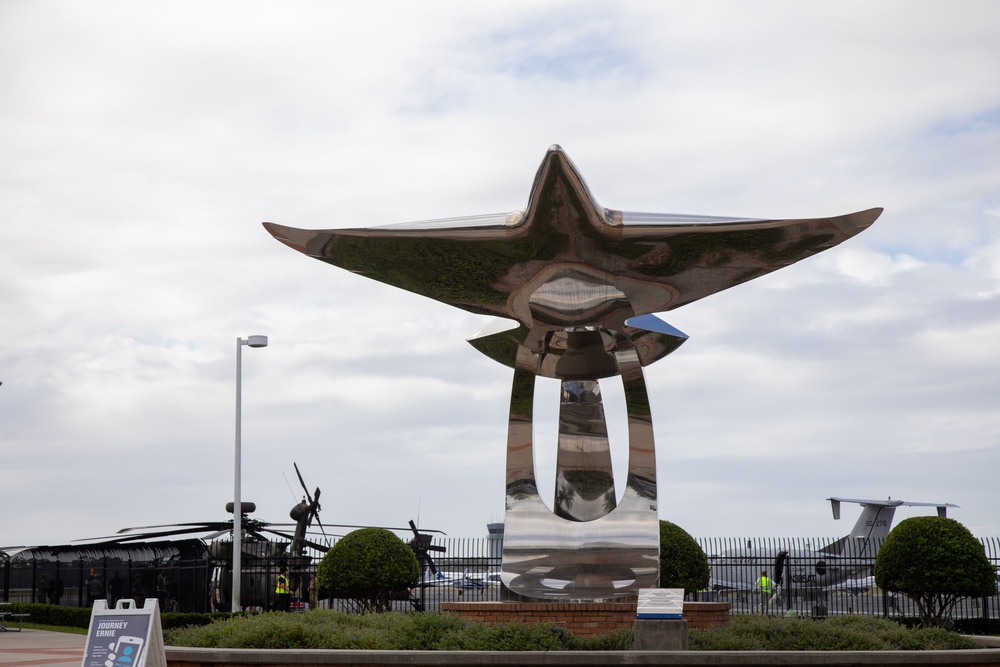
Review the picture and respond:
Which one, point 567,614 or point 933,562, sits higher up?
point 933,562

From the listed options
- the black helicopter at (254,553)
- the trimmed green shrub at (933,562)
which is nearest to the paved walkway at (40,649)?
the black helicopter at (254,553)

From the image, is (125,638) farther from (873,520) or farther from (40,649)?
(873,520)

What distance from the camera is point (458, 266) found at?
1512 centimetres

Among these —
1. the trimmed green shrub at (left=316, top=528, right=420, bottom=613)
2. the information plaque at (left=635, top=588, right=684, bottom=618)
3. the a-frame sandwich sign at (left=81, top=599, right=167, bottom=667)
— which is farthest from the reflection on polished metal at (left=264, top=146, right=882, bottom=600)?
the trimmed green shrub at (left=316, top=528, right=420, bottom=613)

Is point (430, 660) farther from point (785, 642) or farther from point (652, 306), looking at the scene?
point (652, 306)

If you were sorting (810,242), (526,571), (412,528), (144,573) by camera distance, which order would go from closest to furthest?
(810,242) → (526,571) → (412,528) → (144,573)

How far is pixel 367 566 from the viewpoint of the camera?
78.3 ft

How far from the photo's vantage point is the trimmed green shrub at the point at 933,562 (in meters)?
22.8

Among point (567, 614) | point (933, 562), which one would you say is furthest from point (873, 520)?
point (567, 614)

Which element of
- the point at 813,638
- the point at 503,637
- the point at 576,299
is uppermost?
the point at 576,299

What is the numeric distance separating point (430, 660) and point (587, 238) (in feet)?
18.4

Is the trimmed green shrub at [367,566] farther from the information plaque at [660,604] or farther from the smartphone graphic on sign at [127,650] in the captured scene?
the smartphone graphic on sign at [127,650]

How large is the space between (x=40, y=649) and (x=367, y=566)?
6.59 metres

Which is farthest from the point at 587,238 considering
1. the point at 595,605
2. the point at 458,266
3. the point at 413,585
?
the point at 413,585
